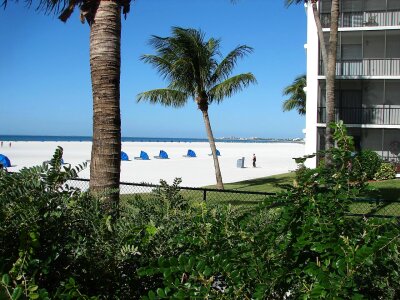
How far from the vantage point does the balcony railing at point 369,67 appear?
2702 centimetres

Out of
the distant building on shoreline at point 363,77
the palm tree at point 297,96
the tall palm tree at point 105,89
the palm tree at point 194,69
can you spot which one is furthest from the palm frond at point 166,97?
the palm tree at point 297,96

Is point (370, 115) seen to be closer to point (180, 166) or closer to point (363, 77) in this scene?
point (363, 77)

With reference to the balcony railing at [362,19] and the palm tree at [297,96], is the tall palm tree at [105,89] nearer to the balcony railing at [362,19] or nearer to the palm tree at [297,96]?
the balcony railing at [362,19]

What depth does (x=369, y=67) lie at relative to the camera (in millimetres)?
27422

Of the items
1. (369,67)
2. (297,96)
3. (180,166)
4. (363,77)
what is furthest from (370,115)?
(297,96)

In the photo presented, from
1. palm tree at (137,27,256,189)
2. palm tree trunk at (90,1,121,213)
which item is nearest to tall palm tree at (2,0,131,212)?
palm tree trunk at (90,1,121,213)

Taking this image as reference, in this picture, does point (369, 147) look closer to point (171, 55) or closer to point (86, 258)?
point (171, 55)

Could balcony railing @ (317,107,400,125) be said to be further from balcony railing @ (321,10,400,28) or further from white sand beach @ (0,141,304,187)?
white sand beach @ (0,141,304,187)

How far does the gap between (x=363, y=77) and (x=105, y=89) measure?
972 inches

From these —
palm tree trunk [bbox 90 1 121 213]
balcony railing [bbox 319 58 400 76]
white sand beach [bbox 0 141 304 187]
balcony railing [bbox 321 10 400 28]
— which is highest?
balcony railing [bbox 321 10 400 28]

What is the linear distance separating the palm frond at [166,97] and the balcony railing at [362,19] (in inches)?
407

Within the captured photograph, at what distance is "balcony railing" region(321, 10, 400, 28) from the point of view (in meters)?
27.4

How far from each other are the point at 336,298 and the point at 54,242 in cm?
158

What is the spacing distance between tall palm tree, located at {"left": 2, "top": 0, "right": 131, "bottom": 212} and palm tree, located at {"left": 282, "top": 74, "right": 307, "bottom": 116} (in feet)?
141
